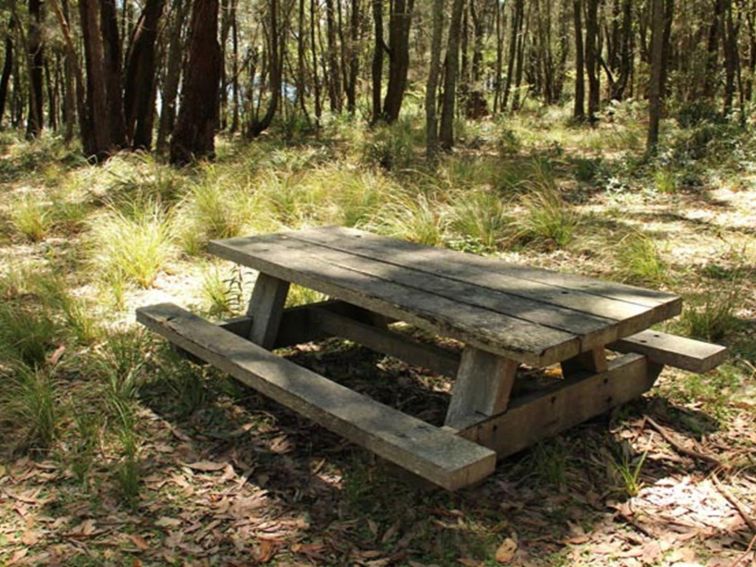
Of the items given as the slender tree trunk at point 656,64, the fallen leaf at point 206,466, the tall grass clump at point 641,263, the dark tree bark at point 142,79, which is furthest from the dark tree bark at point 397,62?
the fallen leaf at point 206,466

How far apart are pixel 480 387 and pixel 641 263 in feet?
8.80

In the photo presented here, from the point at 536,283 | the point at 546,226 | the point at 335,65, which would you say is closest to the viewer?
the point at 536,283

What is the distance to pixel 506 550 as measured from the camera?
2688 millimetres

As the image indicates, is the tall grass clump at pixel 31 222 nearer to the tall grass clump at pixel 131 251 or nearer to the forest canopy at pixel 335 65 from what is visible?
the tall grass clump at pixel 131 251

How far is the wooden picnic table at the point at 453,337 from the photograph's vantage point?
268 cm

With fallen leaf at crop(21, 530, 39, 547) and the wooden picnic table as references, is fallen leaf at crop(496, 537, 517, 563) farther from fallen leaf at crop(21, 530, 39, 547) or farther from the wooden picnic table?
fallen leaf at crop(21, 530, 39, 547)

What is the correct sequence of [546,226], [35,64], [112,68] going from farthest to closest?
[35,64], [112,68], [546,226]

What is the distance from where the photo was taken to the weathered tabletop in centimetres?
275

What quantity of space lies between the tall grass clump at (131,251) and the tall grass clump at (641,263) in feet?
10.4

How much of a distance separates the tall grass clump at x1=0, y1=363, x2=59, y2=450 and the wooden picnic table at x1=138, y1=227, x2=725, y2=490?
2.06 ft

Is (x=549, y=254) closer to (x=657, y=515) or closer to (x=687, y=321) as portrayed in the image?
(x=687, y=321)

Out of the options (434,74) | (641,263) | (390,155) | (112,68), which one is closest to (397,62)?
(112,68)

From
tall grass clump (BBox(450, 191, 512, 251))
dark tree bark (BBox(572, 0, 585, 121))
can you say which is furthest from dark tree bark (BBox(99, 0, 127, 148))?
dark tree bark (BBox(572, 0, 585, 121))

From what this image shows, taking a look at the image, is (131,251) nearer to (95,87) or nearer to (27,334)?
(27,334)
